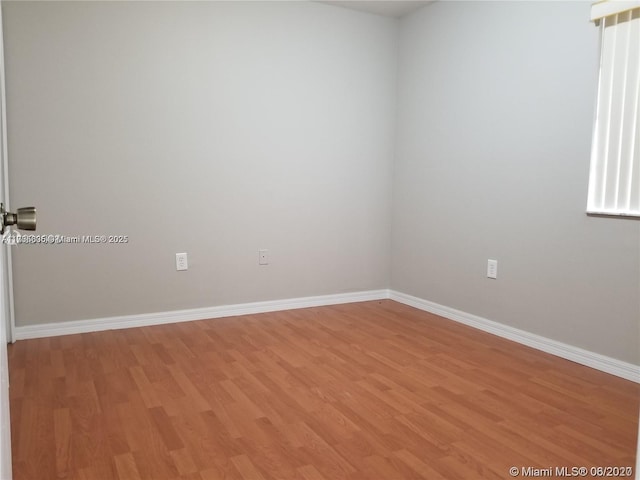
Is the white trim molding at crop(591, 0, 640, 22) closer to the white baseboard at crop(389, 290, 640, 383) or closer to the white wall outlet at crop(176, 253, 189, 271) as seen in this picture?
the white baseboard at crop(389, 290, 640, 383)

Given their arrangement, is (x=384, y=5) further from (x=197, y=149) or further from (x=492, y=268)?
(x=492, y=268)

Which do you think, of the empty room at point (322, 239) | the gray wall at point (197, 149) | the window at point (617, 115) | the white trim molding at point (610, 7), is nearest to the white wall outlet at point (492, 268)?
the empty room at point (322, 239)

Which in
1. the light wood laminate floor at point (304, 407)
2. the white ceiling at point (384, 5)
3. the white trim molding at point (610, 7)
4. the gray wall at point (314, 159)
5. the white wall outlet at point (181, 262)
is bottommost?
the light wood laminate floor at point (304, 407)

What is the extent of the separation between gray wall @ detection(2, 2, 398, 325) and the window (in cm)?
181

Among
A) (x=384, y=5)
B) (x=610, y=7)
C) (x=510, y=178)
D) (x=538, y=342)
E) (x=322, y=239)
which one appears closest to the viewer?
(x=610, y=7)

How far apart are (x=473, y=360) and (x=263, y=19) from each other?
107 inches

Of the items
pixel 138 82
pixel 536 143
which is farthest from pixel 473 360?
pixel 138 82

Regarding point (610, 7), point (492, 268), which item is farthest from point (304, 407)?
point (610, 7)

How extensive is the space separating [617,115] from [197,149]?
256 centimetres

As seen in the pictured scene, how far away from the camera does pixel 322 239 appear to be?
400 cm

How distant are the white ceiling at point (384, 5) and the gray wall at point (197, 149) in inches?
3.3

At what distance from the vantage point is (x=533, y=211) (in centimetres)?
305

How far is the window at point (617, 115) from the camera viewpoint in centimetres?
250

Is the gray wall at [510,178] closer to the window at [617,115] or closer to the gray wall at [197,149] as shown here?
the window at [617,115]
